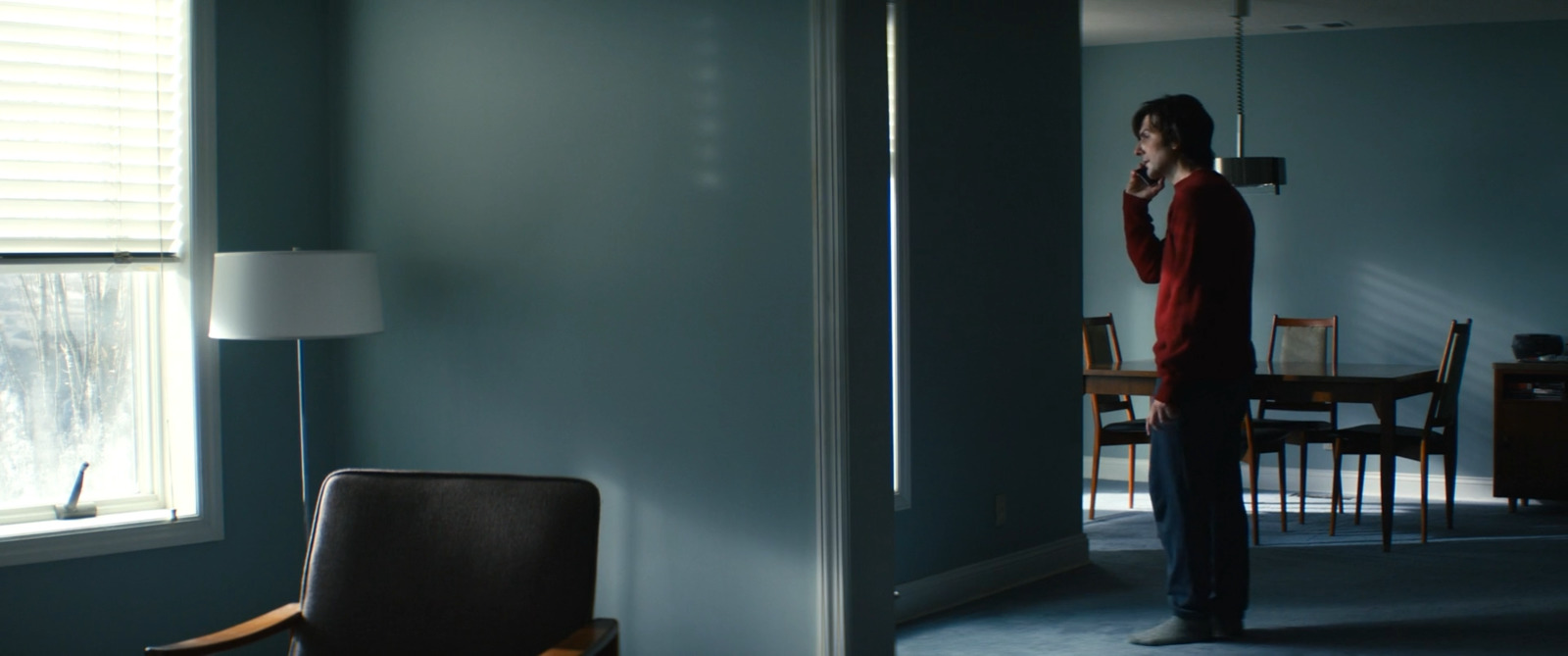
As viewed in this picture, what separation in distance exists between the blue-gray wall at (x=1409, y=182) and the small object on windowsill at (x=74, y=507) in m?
5.54

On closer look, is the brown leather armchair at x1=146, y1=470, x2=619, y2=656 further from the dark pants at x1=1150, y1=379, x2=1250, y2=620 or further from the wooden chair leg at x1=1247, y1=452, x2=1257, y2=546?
the wooden chair leg at x1=1247, y1=452, x2=1257, y2=546

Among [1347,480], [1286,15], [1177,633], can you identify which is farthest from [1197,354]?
[1347,480]

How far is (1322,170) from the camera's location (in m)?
6.95

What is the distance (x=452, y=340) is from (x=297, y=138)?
0.78m

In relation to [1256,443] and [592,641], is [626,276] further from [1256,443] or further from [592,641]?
[1256,443]

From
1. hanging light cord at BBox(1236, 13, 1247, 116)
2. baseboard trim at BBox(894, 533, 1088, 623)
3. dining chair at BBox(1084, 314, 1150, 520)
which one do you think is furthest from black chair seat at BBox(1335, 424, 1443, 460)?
hanging light cord at BBox(1236, 13, 1247, 116)

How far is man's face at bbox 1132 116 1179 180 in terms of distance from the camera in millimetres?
3707

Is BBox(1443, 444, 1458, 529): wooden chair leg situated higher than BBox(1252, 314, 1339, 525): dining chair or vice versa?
BBox(1252, 314, 1339, 525): dining chair

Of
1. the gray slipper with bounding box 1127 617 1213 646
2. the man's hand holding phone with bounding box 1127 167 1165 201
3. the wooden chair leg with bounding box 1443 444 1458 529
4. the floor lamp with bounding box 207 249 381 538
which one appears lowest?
the gray slipper with bounding box 1127 617 1213 646

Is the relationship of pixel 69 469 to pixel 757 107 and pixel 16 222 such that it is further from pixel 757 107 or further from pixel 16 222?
pixel 757 107

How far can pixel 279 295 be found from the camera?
10.4 ft

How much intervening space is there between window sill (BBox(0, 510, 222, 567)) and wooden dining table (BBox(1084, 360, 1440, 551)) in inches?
136

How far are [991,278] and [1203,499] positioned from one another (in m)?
1.24

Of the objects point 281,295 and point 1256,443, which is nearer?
point 281,295
